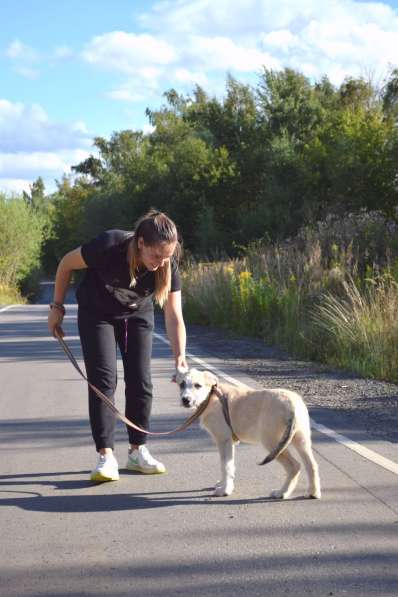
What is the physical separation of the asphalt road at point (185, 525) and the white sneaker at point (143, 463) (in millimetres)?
77

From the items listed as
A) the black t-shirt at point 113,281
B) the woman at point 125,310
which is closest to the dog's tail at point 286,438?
the woman at point 125,310

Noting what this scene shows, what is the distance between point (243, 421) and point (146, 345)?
1056 millimetres

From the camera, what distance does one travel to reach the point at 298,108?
4891 cm

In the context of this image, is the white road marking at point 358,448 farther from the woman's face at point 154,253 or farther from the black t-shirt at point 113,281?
the woman's face at point 154,253

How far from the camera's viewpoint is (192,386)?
5980 millimetres

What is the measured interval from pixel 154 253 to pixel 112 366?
0.97m

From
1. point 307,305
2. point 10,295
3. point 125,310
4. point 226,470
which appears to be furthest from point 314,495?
point 10,295

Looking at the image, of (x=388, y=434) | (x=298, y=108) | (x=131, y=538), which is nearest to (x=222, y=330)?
(x=388, y=434)

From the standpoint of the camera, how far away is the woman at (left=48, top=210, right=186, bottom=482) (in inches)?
244

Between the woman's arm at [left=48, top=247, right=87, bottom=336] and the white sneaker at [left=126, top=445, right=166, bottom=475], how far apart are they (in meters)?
1.09


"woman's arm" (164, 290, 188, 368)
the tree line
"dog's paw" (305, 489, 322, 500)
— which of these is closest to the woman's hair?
"woman's arm" (164, 290, 188, 368)

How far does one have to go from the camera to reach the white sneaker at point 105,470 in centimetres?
634

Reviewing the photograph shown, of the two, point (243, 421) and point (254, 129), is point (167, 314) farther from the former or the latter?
point (254, 129)

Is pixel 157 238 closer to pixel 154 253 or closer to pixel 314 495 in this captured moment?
pixel 154 253
